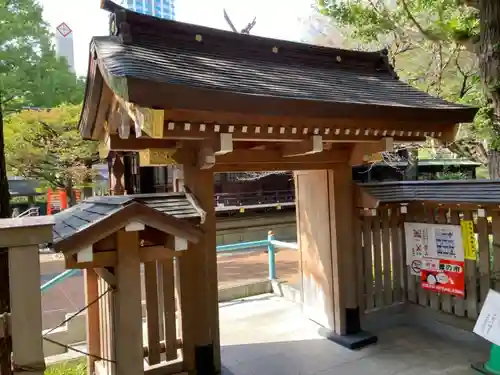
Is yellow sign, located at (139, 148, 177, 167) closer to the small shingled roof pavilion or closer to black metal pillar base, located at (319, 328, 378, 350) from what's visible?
the small shingled roof pavilion

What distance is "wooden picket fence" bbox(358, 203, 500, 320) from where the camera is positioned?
18.2 ft

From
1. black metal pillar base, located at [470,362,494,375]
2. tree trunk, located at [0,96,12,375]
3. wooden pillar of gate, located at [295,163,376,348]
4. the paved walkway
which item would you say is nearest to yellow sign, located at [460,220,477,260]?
black metal pillar base, located at [470,362,494,375]

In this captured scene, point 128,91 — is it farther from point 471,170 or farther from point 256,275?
point 471,170

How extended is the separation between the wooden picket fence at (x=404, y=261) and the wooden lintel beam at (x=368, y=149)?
804 millimetres

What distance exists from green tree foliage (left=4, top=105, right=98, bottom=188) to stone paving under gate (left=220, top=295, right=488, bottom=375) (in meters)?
10.9

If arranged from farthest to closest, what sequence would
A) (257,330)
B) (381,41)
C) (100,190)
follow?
(100,190) < (381,41) < (257,330)

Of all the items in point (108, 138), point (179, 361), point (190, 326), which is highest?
point (108, 138)

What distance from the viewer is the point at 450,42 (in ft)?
30.6

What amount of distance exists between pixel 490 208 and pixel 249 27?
18.0ft

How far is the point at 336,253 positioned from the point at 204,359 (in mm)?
2445

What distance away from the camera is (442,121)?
5449mm

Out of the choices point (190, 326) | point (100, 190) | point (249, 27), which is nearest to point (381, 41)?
point (249, 27)

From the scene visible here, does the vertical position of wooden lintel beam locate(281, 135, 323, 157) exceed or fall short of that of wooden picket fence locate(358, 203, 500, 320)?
it exceeds it

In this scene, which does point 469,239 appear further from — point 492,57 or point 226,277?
point 226,277
